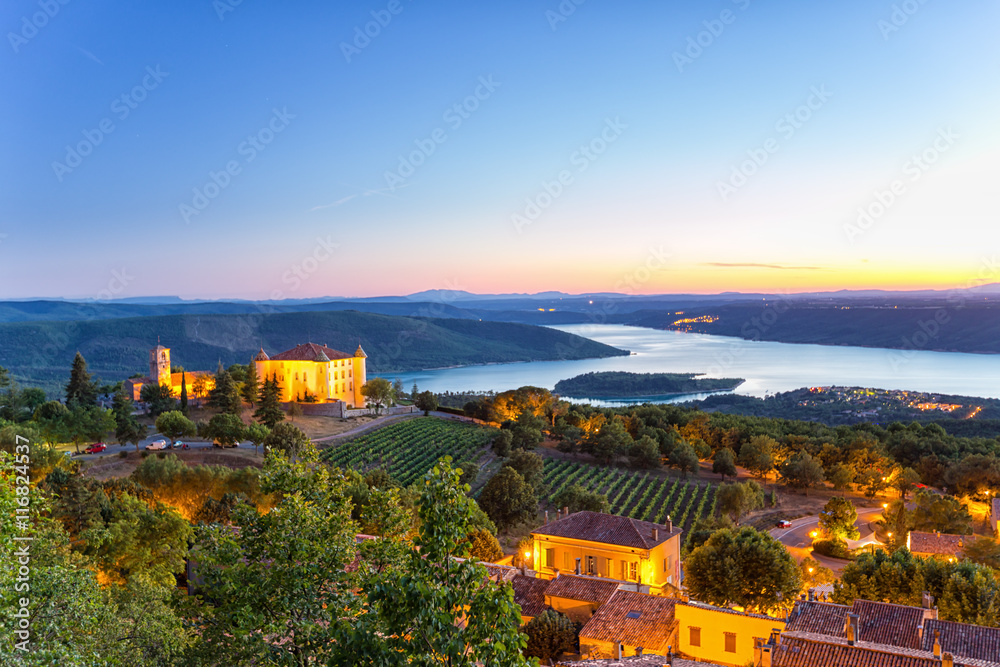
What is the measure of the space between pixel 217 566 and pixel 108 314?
599 ft

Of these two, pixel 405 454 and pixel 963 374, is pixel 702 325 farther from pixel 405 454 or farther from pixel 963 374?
pixel 405 454

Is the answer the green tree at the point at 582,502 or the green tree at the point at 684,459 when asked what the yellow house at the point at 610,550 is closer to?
the green tree at the point at 582,502

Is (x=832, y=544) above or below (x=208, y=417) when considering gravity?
below

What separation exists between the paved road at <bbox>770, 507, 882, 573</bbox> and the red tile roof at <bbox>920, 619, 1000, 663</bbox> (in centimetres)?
1365

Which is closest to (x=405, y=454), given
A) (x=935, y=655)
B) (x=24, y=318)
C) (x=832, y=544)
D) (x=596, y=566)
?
(x=596, y=566)

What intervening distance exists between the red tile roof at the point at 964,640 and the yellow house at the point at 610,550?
746 cm

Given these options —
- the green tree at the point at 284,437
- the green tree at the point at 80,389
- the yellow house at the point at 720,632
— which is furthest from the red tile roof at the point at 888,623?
the green tree at the point at 80,389

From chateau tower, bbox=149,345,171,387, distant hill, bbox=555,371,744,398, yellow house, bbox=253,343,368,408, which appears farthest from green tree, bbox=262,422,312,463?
distant hill, bbox=555,371,744,398

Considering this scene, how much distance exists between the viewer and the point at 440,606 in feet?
12.8

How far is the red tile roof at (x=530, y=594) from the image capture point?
1544 centimetres

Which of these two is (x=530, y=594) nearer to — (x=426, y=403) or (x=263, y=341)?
(x=426, y=403)

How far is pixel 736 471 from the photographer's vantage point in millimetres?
41469

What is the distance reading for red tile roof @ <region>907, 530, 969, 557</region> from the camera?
22906 mm

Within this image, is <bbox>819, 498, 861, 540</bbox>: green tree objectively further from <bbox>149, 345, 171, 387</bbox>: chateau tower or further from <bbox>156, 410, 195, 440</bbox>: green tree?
<bbox>149, 345, 171, 387</bbox>: chateau tower
